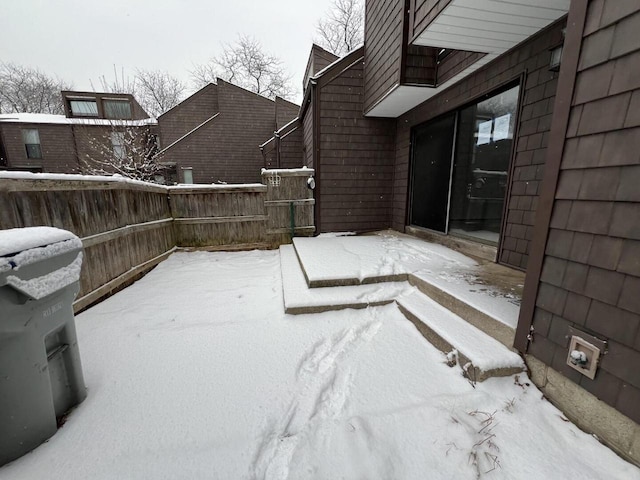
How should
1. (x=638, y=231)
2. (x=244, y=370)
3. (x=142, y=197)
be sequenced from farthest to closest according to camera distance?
(x=142, y=197), (x=244, y=370), (x=638, y=231)

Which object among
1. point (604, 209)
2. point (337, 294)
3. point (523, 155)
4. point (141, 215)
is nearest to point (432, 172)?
point (523, 155)

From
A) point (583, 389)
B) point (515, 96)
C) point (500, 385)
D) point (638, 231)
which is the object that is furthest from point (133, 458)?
point (515, 96)

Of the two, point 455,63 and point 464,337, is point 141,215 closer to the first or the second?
point 464,337

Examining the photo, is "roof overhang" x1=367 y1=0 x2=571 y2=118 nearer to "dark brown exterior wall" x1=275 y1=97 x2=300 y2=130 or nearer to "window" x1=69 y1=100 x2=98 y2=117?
"dark brown exterior wall" x1=275 y1=97 x2=300 y2=130

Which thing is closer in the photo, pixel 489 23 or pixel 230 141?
pixel 489 23

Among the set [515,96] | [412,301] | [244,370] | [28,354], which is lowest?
[244,370]

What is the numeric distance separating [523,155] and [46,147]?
19472mm

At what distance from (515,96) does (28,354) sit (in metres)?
4.78

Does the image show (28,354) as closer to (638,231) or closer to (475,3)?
(638,231)

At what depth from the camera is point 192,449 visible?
1351 mm

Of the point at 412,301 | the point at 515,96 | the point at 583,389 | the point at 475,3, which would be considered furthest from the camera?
the point at 515,96

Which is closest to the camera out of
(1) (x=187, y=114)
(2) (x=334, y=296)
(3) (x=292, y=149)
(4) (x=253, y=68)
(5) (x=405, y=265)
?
(2) (x=334, y=296)

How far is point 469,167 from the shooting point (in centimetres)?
412

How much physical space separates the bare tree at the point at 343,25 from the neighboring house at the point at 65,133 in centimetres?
1192
